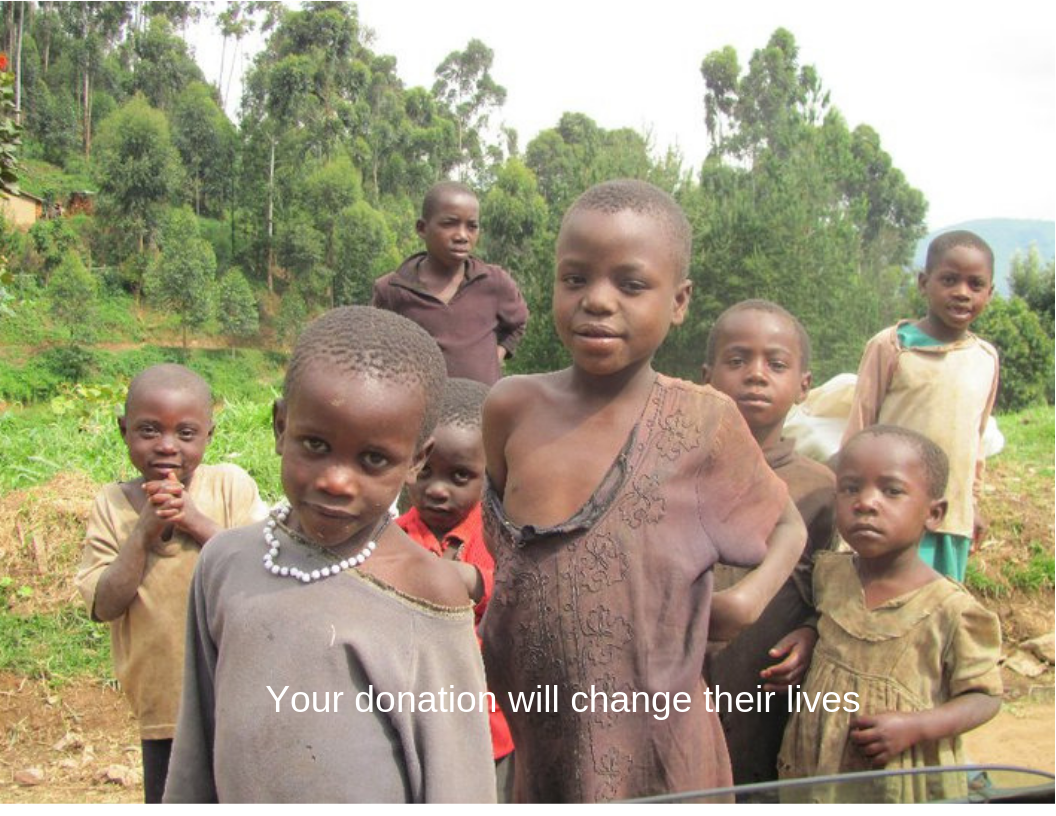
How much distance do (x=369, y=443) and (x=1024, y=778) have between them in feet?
A: 3.68

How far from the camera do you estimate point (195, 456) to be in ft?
8.86

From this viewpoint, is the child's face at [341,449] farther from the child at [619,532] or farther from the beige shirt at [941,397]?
the beige shirt at [941,397]

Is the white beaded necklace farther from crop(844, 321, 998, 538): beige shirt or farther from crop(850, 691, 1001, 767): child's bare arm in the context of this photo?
crop(844, 321, 998, 538): beige shirt

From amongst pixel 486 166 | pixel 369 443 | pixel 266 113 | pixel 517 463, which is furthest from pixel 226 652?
pixel 486 166

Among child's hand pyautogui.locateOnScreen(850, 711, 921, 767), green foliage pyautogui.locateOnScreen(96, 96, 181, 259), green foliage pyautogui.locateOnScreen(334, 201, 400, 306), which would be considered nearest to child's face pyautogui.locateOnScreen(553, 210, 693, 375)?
child's hand pyautogui.locateOnScreen(850, 711, 921, 767)

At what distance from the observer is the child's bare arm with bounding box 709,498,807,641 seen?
6.49ft

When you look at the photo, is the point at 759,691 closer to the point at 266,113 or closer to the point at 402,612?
the point at 402,612

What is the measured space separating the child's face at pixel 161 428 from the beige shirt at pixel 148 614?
0.14 meters

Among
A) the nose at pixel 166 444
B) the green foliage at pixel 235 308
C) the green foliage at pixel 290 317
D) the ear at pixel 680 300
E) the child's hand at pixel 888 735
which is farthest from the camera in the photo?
the green foliage at pixel 290 317

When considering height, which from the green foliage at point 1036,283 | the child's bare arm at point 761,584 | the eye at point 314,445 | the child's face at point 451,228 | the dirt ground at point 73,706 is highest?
the green foliage at point 1036,283

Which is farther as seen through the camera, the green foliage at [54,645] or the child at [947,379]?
the green foliage at [54,645]

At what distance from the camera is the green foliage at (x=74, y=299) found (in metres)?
24.4

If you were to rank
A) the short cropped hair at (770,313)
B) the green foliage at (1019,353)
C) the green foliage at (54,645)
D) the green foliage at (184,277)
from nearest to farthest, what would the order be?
the short cropped hair at (770,313), the green foliage at (54,645), the green foliage at (1019,353), the green foliage at (184,277)

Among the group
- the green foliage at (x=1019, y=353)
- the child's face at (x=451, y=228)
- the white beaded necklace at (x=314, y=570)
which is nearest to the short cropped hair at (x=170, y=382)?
the white beaded necklace at (x=314, y=570)
